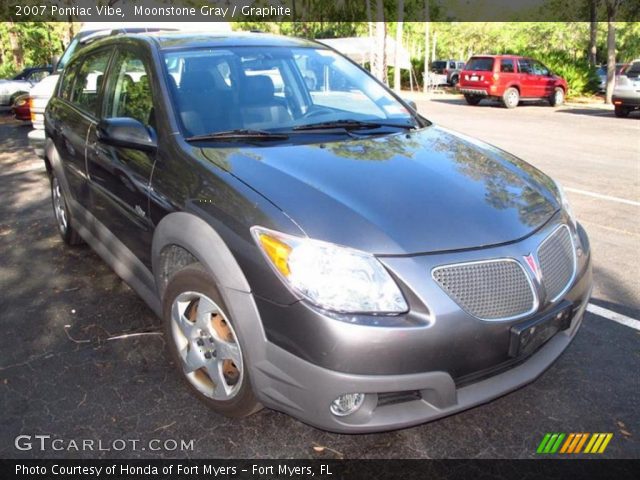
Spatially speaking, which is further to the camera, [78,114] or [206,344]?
[78,114]

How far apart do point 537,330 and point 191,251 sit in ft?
4.98

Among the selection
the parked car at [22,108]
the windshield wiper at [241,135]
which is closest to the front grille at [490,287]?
the windshield wiper at [241,135]

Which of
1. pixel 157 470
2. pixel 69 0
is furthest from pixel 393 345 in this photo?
pixel 69 0

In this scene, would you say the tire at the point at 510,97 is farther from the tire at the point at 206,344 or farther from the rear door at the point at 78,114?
the tire at the point at 206,344

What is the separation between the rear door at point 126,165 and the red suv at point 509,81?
1931 cm

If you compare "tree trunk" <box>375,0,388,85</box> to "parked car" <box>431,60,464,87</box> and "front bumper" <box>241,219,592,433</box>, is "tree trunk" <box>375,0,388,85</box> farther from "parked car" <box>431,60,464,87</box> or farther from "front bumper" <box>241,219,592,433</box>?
"front bumper" <box>241,219,592,433</box>

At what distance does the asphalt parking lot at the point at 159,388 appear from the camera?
8.39 ft

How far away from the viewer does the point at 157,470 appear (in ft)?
7.90

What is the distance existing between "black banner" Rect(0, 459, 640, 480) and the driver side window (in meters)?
1.73

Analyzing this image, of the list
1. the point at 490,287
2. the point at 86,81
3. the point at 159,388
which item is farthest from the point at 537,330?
the point at 86,81

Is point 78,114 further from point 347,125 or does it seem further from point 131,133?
point 347,125

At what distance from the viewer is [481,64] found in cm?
2152

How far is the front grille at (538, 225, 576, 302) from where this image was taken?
245 centimetres

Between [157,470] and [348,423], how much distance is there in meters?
0.88
